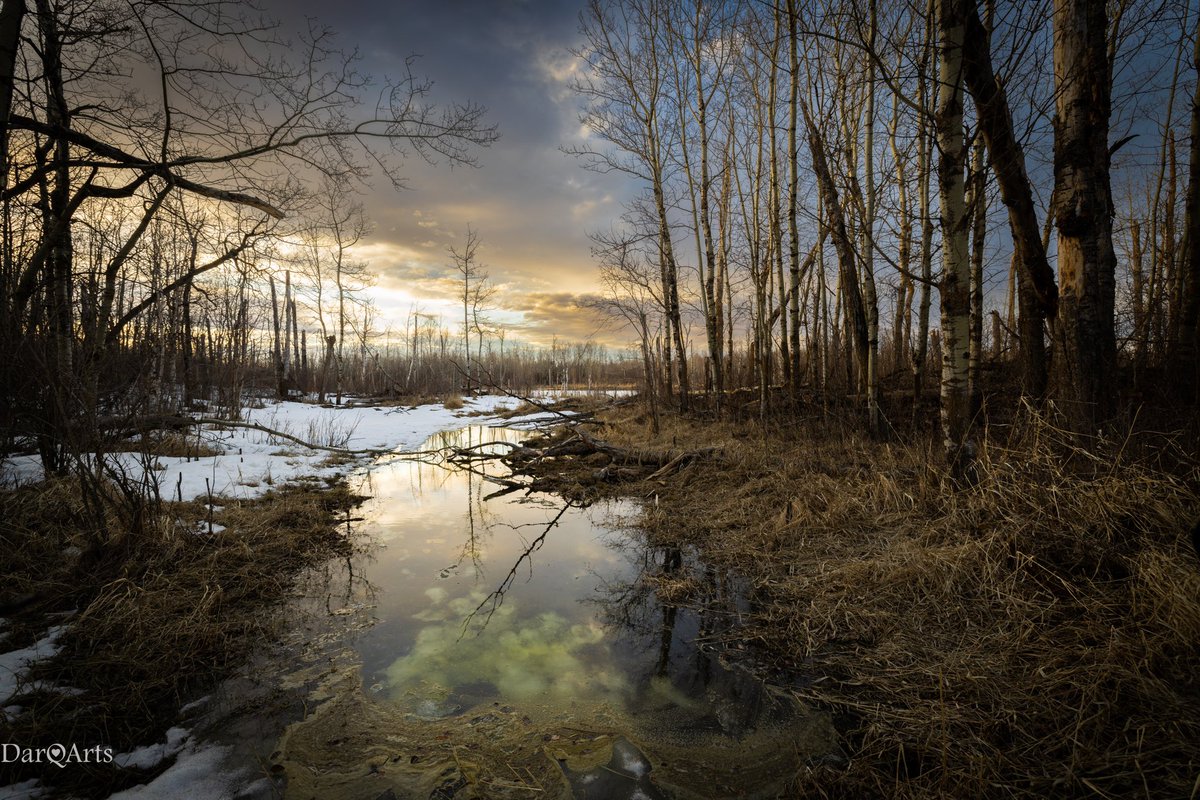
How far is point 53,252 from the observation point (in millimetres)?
5148

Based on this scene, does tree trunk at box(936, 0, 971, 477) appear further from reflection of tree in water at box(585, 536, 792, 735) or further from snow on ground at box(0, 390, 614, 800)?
snow on ground at box(0, 390, 614, 800)

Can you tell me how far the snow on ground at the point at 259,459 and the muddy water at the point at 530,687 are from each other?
7.85ft

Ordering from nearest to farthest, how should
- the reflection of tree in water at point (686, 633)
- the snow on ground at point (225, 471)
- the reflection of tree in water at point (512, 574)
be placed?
the snow on ground at point (225, 471) → the reflection of tree in water at point (686, 633) → the reflection of tree in water at point (512, 574)

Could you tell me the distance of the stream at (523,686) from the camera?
6.89 ft

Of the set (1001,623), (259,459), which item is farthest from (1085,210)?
(259,459)

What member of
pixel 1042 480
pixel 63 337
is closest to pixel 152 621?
pixel 63 337

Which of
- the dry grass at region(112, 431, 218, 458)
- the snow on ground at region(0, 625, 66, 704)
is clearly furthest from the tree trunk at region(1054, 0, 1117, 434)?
the dry grass at region(112, 431, 218, 458)

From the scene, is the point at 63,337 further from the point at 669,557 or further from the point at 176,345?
the point at 669,557

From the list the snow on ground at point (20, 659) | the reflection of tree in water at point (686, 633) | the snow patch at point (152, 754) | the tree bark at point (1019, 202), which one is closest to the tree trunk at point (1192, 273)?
the tree bark at point (1019, 202)

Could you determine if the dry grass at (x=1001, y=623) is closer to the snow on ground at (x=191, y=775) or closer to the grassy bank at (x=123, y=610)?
the snow on ground at (x=191, y=775)

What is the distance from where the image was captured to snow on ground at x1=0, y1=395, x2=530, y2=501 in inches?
204

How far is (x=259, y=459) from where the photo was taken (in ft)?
28.6

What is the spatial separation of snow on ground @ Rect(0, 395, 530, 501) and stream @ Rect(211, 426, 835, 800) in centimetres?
228

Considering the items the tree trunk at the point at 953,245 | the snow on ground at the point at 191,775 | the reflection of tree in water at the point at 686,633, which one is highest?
Answer: the tree trunk at the point at 953,245
